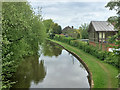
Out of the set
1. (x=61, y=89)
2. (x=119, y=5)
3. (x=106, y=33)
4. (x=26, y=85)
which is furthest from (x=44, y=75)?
(x=106, y=33)

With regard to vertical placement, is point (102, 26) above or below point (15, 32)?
above

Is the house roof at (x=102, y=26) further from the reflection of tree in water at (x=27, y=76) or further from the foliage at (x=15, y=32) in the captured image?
the foliage at (x=15, y=32)

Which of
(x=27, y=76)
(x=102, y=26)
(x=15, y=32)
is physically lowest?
(x=27, y=76)

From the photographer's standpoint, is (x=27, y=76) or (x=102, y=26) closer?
(x=27, y=76)

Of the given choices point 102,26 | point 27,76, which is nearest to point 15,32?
point 27,76

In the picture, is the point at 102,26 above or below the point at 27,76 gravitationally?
above

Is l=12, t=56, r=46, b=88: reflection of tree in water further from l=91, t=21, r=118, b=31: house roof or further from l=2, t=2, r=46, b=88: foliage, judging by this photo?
l=91, t=21, r=118, b=31: house roof

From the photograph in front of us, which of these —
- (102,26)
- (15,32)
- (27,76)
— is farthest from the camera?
(102,26)

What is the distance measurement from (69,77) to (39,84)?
3.19 metres

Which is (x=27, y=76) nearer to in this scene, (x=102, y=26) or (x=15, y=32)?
(x=15, y=32)

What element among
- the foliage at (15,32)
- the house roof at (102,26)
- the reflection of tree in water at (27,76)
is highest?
the house roof at (102,26)

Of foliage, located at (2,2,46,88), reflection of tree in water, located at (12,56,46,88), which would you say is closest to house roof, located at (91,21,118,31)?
reflection of tree in water, located at (12,56,46,88)

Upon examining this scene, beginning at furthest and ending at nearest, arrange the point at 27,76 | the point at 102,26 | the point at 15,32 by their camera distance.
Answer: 1. the point at 102,26
2. the point at 27,76
3. the point at 15,32

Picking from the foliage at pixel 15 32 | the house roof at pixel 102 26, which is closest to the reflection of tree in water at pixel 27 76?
the foliage at pixel 15 32
